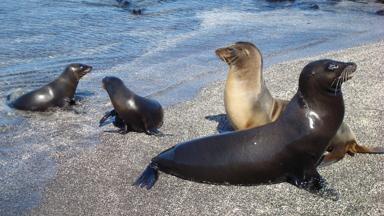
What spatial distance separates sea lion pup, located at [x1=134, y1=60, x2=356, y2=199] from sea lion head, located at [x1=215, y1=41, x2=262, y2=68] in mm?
1441

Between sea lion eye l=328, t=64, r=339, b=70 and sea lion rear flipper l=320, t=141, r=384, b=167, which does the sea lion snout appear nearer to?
sea lion rear flipper l=320, t=141, r=384, b=167

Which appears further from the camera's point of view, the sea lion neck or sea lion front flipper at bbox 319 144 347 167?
the sea lion neck

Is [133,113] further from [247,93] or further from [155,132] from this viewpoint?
[247,93]

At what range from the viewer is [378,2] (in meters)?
20.4

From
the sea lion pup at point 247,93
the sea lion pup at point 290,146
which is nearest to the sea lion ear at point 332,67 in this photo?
the sea lion pup at point 290,146

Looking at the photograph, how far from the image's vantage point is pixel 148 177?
494cm

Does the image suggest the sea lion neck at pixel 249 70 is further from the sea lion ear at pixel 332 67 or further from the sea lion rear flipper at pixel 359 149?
the sea lion ear at pixel 332 67

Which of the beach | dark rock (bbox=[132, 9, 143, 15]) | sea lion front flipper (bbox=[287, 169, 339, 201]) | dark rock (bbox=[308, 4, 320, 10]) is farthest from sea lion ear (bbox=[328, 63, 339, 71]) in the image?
dark rock (bbox=[308, 4, 320, 10])

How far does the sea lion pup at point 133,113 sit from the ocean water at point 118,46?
31 cm

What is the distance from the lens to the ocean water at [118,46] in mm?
6039

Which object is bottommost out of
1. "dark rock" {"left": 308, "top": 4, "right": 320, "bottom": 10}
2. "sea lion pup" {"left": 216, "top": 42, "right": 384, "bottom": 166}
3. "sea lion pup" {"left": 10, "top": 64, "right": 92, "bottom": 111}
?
"dark rock" {"left": 308, "top": 4, "right": 320, "bottom": 10}

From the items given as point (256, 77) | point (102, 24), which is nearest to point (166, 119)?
point (256, 77)

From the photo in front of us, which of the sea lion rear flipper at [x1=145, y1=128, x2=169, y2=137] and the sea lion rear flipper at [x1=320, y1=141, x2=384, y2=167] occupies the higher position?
the sea lion rear flipper at [x1=320, y1=141, x2=384, y2=167]

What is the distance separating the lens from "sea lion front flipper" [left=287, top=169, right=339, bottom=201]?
4457 mm
